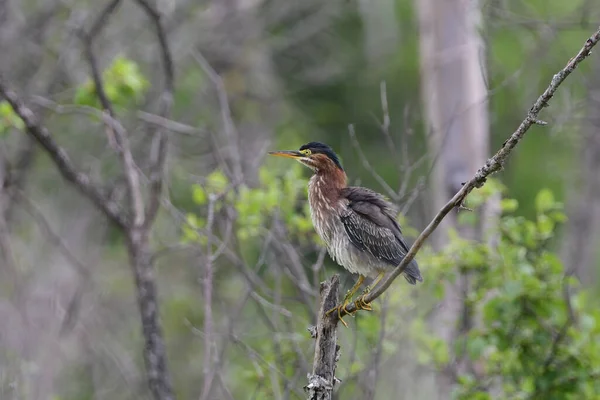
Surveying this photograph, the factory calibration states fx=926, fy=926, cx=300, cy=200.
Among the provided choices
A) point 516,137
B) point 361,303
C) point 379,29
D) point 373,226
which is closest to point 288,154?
point 373,226

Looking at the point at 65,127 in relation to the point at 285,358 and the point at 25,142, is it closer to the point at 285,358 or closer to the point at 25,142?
the point at 25,142

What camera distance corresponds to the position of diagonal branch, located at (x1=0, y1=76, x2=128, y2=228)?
611 cm

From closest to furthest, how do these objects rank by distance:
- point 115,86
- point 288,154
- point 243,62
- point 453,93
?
point 288,154, point 115,86, point 453,93, point 243,62

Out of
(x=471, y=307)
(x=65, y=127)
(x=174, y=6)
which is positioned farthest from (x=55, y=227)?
(x=471, y=307)

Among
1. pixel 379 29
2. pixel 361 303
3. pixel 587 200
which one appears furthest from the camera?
pixel 379 29

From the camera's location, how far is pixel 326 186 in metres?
6.32

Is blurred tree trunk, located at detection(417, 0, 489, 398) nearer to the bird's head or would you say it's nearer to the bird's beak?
the bird's head

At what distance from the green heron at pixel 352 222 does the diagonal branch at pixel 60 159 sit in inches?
54.9

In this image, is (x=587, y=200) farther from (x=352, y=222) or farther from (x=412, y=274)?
(x=412, y=274)

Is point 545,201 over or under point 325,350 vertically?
over

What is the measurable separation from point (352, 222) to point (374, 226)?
0.15 metres

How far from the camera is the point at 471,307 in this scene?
7.01 m

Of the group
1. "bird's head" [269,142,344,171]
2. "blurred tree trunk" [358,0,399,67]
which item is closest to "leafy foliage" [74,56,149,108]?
"bird's head" [269,142,344,171]

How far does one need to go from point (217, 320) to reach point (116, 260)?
328cm
